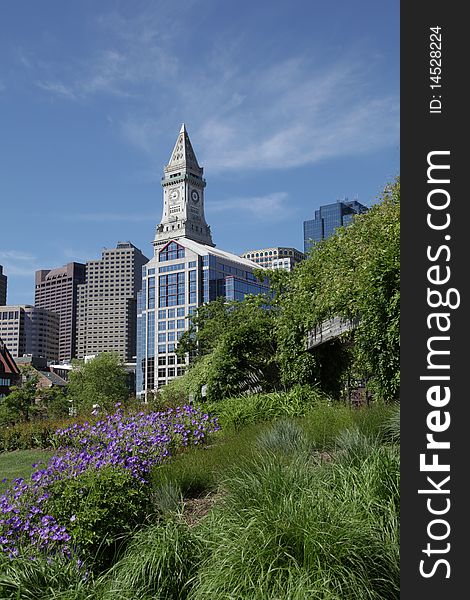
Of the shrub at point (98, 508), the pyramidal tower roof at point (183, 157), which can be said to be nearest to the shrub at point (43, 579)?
the shrub at point (98, 508)

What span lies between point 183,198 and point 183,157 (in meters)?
10.7

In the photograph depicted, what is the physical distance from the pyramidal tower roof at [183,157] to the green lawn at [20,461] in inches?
5706

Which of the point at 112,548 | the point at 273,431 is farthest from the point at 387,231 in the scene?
the point at 112,548

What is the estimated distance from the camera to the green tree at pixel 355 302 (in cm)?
840

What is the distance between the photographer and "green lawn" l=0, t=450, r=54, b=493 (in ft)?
31.4

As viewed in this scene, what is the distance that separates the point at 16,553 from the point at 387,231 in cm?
710

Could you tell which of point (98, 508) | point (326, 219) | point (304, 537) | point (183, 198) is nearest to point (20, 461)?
point (98, 508)

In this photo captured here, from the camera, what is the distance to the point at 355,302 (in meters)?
9.55

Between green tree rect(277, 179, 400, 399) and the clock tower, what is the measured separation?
13779 centimetres

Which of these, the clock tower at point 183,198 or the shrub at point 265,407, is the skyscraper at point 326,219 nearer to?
the clock tower at point 183,198

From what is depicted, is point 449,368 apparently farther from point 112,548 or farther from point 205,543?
point 112,548

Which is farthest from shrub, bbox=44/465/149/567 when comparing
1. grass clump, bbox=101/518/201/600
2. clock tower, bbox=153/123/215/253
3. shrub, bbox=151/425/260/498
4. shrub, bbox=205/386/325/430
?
clock tower, bbox=153/123/215/253

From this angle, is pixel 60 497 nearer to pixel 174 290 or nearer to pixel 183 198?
pixel 174 290

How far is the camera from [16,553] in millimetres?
3988
